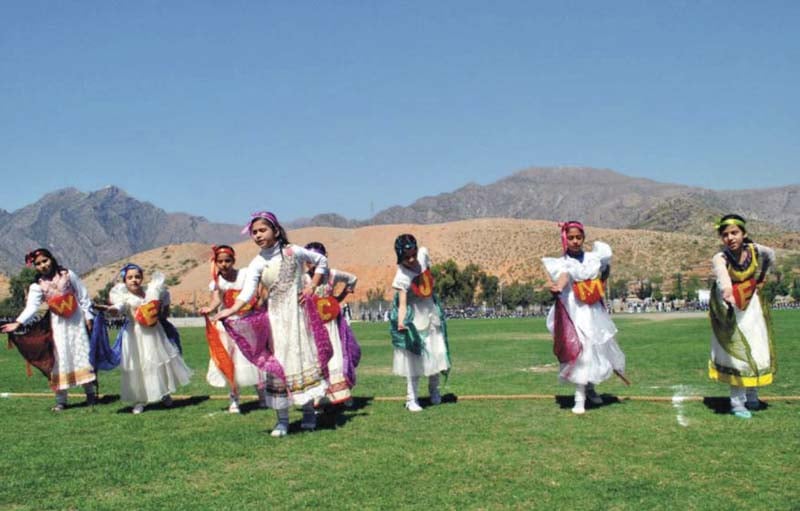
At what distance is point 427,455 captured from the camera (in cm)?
664

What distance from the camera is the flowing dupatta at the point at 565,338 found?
8.46 meters

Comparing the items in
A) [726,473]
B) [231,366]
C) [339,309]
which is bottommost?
[726,473]

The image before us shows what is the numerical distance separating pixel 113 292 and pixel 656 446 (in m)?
6.92

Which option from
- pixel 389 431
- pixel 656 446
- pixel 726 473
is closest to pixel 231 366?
pixel 389 431

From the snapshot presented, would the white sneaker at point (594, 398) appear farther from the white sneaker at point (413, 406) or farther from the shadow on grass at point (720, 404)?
the white sneaker at point (413, 406)

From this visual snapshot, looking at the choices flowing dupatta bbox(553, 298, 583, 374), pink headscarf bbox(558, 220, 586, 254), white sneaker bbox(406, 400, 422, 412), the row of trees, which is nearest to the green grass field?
white sneaker bbox(406, 400, 422, 412)

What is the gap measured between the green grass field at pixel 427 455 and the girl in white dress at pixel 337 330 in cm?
39

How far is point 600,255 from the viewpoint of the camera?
8680 mm

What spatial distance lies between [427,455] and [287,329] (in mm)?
2147

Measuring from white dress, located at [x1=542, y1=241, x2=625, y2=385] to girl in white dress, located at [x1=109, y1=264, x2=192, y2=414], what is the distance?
502cm

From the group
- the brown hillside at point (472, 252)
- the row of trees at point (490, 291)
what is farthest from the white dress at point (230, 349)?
the brown hillside at point (472, 252)

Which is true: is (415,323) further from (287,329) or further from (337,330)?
(287,329)

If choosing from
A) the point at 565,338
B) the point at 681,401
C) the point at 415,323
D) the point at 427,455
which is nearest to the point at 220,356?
the point at 415,323

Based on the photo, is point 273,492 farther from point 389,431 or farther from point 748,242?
point 748,242
